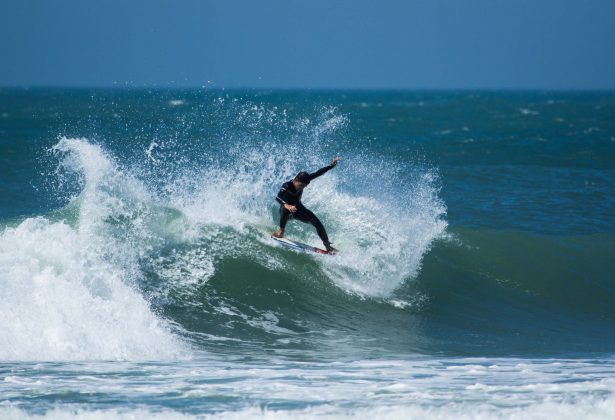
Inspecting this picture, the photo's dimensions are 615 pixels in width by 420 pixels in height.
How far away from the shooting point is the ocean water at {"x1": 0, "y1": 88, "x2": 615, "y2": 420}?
301 inches

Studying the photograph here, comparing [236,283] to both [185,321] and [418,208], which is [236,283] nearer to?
[185,321]

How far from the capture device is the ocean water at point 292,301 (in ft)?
25.1

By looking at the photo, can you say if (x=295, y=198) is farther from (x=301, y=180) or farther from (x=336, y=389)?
(x=336, y=389)

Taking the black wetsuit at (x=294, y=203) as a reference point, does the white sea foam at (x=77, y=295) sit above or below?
below

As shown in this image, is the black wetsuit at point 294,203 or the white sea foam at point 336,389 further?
the black wetsuit at point 294,203

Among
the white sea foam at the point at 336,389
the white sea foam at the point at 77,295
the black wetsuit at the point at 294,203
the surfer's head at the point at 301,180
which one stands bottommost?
the white sea foam at the point at 336,389

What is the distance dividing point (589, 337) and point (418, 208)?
4.85 metres

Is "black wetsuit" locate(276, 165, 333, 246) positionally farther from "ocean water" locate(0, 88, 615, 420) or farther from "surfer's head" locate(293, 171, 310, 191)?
"ocean water" locate(0, 88, 615, 420)

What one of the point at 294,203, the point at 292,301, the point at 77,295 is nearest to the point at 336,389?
the point at 77,295

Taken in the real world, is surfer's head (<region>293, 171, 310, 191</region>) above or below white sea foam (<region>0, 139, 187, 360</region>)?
above

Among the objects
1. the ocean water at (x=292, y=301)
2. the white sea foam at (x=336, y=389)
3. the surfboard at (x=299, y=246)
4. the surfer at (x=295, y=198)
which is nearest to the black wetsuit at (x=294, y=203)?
the surfer at (x=295, y=198)

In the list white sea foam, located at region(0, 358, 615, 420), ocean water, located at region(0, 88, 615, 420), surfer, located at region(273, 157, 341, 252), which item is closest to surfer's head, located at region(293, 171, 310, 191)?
surfer, located at region(273, 157, 341, 252)

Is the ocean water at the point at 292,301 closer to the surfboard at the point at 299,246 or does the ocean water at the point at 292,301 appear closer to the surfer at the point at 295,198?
the surfboard at the point at 299,246

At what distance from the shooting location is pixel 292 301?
12.2 m
